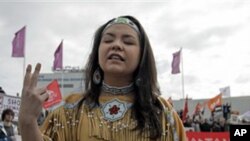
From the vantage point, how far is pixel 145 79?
1899 mm

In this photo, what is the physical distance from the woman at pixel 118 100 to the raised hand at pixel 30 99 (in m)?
0.13

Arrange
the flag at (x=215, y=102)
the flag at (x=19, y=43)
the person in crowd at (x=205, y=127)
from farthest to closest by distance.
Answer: the flag at (x=215, y=102) < the flag at (x=19, y=43) < the person in crowd at (x=205, y=127)

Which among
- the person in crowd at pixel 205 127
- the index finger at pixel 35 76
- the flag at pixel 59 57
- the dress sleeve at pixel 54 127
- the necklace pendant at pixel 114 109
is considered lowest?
the person in crowd at pixel 205 127

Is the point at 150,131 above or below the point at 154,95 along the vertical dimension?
below

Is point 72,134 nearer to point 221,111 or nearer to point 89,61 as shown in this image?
point 89,61

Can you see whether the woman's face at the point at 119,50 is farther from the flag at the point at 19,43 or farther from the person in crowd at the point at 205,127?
the flag at the point at 19,43

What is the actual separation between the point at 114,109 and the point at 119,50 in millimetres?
268

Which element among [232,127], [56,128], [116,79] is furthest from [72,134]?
[232,127]

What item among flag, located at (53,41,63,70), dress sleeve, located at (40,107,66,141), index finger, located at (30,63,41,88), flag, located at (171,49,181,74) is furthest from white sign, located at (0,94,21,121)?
flag, located at (171,49,181,74)

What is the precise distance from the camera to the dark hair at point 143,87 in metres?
1.77

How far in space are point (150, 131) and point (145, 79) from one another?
280 mm

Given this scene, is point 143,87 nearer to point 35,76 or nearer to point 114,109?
point 114,109

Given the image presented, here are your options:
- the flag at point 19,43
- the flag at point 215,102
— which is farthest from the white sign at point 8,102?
the flag at point 215,102

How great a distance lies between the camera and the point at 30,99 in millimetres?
1482
